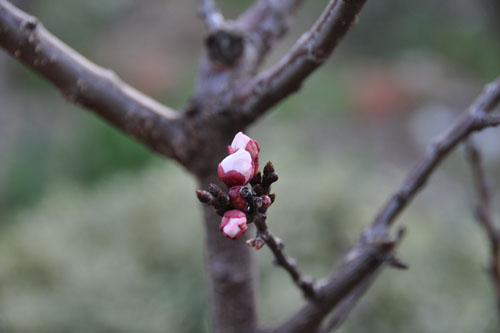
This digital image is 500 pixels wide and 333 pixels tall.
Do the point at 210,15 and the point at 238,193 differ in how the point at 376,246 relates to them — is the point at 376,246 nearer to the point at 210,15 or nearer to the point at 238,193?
the point at 238,193

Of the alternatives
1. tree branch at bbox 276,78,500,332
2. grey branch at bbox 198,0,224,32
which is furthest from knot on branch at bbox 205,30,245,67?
tree branch at bbox 276,78,500,332

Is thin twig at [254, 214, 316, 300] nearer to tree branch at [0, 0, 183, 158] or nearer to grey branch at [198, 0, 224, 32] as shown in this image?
tree branch at [0, 0, 183, 158]

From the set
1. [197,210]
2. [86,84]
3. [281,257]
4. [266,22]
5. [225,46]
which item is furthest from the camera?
[197,210]

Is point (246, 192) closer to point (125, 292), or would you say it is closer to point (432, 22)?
point (125, 292)

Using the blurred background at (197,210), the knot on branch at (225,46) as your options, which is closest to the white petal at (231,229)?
the knot on branch at (225,46)

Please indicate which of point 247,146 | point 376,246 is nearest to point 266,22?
point 376,246

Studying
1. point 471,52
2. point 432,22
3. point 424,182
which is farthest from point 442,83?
point 424,182
